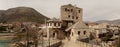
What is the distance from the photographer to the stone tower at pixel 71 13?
5284 cm

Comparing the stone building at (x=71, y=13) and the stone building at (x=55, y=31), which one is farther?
the stone building at (x=71, y=13)

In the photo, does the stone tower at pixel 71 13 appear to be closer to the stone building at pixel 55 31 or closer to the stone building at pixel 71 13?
the stone building at pixel 71 13

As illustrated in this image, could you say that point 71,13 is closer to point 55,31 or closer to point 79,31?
point 55,31

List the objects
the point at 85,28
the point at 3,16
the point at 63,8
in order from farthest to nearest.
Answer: the point at 3,16
the point at 63,8
the point at 85,28

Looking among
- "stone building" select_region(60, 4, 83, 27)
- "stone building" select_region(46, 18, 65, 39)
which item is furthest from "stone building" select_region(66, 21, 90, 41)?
"stone building" select_region(60, 4, 83, 27)

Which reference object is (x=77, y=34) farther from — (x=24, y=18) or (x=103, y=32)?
(x=24, y=18)

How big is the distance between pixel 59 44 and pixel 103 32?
2404 centimetres

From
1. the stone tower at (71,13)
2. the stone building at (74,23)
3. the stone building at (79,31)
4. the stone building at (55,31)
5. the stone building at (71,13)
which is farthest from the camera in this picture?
the stone tower at (71,13)

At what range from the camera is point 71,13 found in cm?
5409

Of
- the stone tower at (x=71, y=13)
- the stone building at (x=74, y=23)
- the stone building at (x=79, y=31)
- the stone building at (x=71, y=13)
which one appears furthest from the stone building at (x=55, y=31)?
the stone building at (x=79, y=31)

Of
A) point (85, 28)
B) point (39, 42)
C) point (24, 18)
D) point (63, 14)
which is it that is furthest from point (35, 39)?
point (24, 18)

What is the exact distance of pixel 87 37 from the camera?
42812 millimetres

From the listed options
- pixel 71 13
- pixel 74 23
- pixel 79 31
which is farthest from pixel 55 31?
pixel 71 13

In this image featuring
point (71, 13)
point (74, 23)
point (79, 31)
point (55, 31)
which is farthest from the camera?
point (71, 13)
